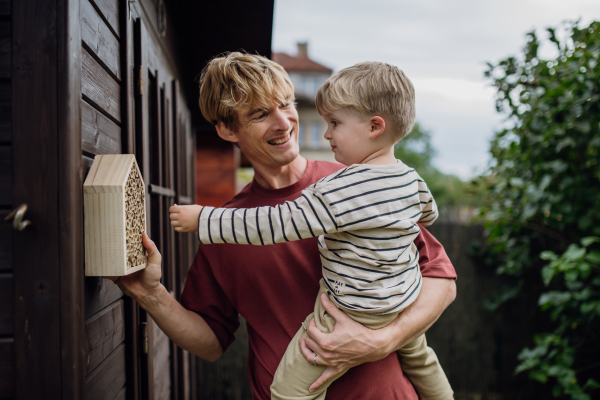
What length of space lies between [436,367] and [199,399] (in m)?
2.85

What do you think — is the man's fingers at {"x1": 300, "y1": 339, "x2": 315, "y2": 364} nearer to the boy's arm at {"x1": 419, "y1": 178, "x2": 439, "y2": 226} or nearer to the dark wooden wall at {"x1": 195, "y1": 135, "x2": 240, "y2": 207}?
the boy's arm at {"x1": 419, "y1": 178, "x2": 439, "y2": 226}

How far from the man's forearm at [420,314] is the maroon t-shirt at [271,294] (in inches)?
1.8

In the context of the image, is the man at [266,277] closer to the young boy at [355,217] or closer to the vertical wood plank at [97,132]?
the young boy at [355,217]

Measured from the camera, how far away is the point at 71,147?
0.81 m

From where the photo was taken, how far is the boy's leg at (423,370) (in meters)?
1.41

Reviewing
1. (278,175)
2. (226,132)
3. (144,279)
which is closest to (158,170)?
(226,132)

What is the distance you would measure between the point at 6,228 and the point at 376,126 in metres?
0.89

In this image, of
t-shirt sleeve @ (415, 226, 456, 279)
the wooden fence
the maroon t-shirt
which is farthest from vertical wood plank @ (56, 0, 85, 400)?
the wooden fence

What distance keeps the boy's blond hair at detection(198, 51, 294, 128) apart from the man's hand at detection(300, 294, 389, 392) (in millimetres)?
694

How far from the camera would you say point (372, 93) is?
119 cm

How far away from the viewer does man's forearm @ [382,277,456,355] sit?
1.24m

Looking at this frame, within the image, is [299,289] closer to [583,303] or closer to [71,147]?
[71,147]

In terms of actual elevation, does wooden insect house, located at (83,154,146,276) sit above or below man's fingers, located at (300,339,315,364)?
above

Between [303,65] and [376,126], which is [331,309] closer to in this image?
[376,126]
